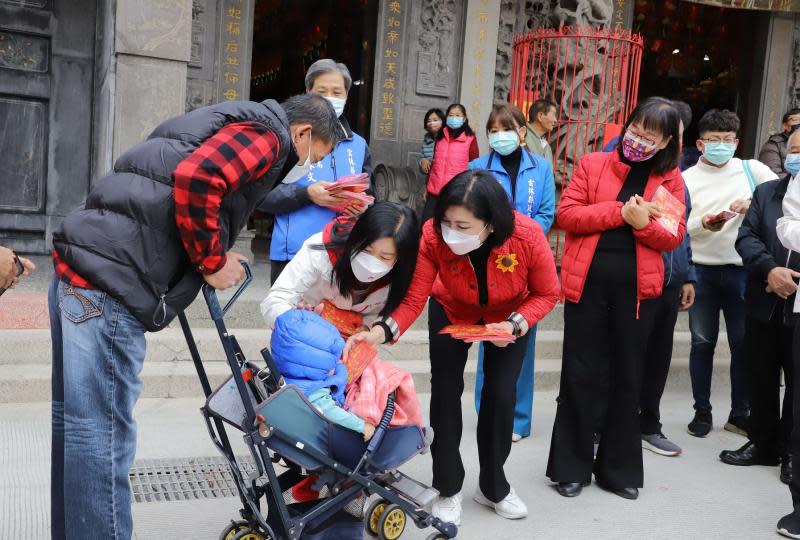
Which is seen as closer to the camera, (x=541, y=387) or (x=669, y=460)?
(x=669, y=460)

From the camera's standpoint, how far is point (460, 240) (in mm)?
3178

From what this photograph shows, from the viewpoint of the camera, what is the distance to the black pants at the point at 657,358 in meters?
4.43

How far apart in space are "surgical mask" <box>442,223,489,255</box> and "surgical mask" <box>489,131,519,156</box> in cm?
144

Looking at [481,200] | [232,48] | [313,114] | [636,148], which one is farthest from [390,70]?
[313,114]

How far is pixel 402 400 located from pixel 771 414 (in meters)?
2.53

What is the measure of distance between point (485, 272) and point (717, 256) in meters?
2.26

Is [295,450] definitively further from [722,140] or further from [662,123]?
[722,140]

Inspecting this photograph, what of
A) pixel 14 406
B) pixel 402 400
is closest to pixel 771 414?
pixel 402 400

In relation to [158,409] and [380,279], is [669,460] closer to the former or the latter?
[380,279]

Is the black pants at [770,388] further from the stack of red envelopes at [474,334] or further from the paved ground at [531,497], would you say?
the stack of red envelopes at [474,334]

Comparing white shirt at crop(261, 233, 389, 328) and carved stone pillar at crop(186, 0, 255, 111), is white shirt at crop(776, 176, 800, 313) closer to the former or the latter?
white shirt at crop(261, 233, 389, 328)

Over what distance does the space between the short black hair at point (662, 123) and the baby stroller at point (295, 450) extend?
170 centimetres

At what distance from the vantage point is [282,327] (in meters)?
2.82

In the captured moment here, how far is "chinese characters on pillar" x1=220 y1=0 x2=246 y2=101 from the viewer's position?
23.7 feet
